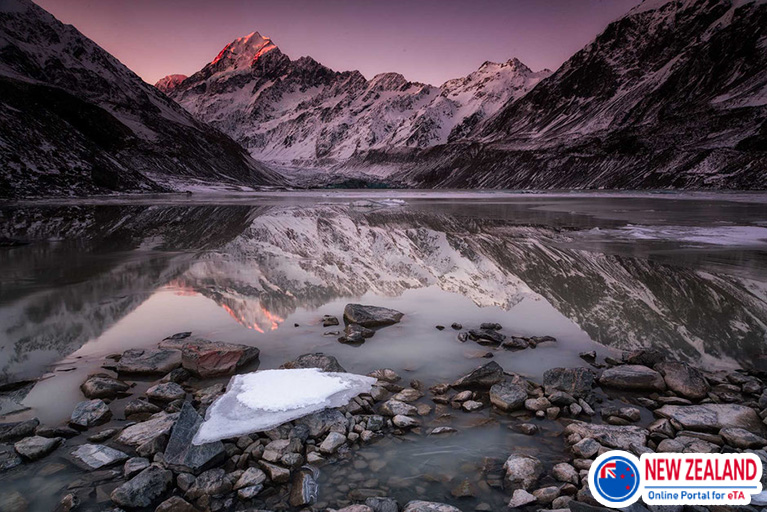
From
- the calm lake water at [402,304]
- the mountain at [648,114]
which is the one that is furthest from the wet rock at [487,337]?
the mountain at [648,114]

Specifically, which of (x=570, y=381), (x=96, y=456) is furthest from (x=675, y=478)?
(x=96, y=456)

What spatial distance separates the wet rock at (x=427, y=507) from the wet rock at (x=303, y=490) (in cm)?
79

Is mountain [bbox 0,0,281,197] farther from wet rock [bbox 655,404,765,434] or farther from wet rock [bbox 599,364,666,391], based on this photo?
wet rock [bbox 655,404,765,434]

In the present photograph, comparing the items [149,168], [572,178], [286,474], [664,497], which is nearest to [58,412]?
[286,474]

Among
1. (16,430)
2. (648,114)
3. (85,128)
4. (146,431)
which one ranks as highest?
(85,128)

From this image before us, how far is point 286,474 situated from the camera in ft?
12.4

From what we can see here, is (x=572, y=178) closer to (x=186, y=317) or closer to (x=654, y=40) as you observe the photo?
(x=654, y=40)

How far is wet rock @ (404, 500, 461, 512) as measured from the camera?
11.1 feet

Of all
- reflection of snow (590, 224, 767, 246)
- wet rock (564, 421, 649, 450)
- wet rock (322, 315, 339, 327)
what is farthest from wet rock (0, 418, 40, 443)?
reflection of snow (590, 224, 767, 246)

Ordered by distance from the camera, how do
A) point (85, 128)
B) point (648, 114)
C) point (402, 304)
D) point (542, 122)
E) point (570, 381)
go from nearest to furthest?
point (570, 381), point (402, 304), point (85, 128), point (648, 114), point (542, 122)

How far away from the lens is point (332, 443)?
4230mm

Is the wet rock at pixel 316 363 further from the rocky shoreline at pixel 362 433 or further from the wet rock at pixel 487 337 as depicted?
the wet rock at pixel 487 337

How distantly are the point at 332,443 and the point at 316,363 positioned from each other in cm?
176

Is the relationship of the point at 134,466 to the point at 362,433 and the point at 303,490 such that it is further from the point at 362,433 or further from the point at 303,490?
the point at 362,433
